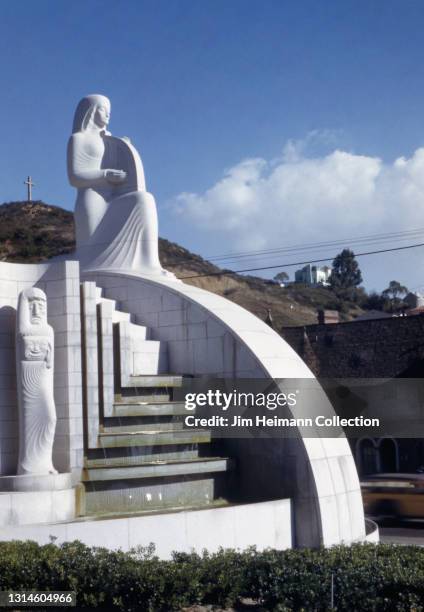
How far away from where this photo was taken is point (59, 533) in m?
10.3

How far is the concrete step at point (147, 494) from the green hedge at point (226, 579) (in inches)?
115

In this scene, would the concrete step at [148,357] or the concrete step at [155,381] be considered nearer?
the concrete step at [155,381]

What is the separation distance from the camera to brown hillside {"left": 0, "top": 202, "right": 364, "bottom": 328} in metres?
47.5

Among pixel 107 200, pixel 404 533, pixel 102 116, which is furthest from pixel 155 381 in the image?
pixel 404 533

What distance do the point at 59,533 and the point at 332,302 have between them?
2468 inches

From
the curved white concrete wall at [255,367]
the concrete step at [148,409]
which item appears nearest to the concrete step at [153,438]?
the concrete step at [148,409]

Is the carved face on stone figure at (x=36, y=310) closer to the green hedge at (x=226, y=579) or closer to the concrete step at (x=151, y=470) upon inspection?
the concrete step at (x=151, y=470)

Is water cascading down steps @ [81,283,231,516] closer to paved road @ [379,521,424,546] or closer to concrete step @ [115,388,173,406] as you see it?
concrete step @ [115,388,173,406]

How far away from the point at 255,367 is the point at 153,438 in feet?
Answer: 6.50

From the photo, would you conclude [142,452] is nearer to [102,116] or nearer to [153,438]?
[153,438]

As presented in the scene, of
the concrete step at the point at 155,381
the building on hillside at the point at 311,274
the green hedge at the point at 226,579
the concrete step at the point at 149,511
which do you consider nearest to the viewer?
the green hedge at the point at 226,579

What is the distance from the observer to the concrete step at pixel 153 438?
12.2 m

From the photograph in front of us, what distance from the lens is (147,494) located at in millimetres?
12156

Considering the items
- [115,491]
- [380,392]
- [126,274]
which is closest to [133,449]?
[115,491]
